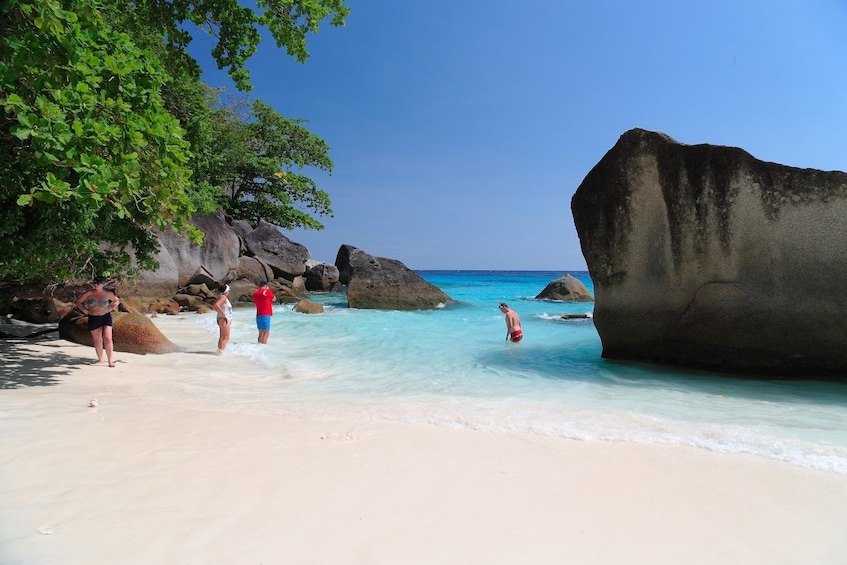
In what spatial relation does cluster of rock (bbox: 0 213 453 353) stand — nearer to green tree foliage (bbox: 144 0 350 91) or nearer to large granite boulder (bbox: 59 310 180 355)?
large granite boulder (bbox: 59 310 180 355)

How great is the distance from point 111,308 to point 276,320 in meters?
8.42

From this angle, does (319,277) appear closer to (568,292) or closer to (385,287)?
(385,287)

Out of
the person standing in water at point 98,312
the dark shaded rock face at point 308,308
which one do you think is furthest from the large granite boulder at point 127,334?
the dark shaded rock face at point 308,308

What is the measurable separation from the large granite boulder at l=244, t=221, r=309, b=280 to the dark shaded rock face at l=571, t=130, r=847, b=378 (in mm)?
20510

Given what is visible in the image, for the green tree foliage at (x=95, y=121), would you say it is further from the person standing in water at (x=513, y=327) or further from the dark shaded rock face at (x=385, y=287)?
the dark shaded rock face at (x=385, y=287)

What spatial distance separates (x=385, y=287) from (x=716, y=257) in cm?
1481

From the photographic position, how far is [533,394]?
649 centimetres

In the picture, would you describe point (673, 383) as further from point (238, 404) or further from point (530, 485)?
point (238, 404)

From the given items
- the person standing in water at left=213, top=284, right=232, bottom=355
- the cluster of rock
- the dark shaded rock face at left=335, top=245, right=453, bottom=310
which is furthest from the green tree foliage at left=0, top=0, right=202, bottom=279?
the dark shaded rock face at left=335, top=245, right=453, bottom=310

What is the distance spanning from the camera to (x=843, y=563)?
240 centimetres

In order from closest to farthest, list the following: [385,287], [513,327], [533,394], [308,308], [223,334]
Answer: [533,394] → [223,334] → [513,327] → [308,308] → [385,287]

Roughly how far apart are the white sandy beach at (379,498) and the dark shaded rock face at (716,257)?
13.8ft

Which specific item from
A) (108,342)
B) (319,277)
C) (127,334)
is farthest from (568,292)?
(108,342)

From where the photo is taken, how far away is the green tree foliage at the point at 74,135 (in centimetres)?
420
